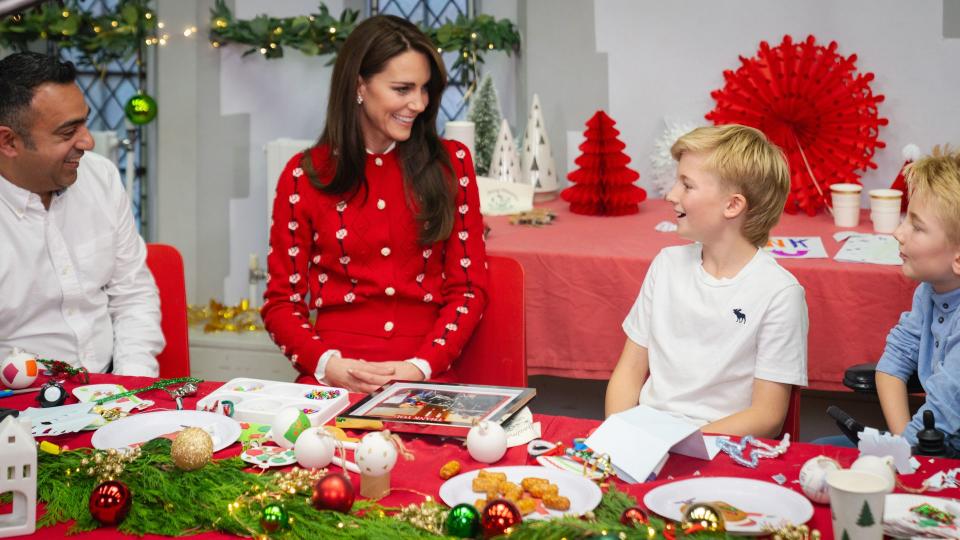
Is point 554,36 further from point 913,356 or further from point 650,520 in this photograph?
point 650,520

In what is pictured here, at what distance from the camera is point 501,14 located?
443 cm

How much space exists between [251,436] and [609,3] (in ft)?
8.83

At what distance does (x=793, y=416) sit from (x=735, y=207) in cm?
46

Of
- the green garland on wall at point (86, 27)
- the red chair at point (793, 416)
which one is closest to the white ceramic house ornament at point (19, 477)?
the red chair at point (793, 416)

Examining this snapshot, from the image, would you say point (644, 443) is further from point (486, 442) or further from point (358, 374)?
point (358, 374)

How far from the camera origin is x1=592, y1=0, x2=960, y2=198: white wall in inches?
148

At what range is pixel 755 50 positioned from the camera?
393cm

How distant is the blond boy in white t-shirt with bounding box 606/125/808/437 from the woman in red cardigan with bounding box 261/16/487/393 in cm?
50

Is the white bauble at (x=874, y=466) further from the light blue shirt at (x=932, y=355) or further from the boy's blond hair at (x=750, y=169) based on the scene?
the boy's blond hair at (x=750, y=169)

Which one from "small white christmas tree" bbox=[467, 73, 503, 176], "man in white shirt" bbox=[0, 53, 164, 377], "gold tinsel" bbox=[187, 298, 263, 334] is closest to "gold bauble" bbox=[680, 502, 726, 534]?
"man in white shirt" bbox=[0, 53, 164, 377]

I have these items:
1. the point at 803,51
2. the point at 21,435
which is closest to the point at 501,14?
the point at 803,51

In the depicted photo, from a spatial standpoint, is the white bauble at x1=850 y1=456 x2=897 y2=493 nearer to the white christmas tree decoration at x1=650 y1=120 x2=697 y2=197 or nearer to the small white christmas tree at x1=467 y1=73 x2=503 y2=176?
the white christmas tree decoration at x1=650 y1=120 x2=697 y2=197

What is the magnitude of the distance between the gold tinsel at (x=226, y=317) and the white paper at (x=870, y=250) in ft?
7.62

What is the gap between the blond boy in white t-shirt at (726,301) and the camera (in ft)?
7.50
